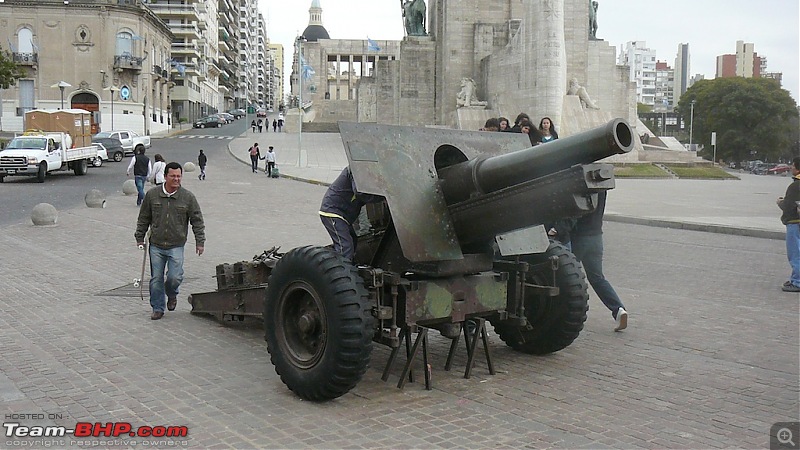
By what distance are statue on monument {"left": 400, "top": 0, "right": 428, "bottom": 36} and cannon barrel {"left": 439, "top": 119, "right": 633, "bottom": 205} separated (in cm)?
4056

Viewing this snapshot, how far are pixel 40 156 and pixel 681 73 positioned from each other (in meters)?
186

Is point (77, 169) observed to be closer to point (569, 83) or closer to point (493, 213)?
point (569, 83)

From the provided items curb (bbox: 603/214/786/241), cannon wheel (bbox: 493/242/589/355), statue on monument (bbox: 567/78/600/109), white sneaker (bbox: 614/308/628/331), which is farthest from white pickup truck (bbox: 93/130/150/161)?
cannon wheel (bbox: 493/242/589/355)

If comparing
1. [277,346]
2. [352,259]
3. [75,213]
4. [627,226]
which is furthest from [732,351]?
[75,213]

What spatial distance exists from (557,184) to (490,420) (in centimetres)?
157

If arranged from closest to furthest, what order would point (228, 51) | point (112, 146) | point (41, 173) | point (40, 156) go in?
point (41, 173)
point (40, 156)
point (112, 146)
point (228, 51)

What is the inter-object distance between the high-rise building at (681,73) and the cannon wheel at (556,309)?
624 feet

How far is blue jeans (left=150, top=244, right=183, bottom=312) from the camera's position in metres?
8.03

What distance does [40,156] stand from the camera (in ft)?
93.9

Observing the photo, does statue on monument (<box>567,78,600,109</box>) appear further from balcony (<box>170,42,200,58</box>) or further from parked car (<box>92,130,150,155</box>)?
balcony (<box>170,42,200,58</box>)

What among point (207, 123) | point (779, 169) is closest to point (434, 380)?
point (779, 169)

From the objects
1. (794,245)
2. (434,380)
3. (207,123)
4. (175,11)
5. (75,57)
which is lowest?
(434,380)

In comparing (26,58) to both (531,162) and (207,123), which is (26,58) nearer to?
(207,123)

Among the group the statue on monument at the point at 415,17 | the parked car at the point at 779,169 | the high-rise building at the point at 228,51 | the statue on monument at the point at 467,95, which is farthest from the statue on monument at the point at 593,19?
the high-rise building at the point at 228,51
